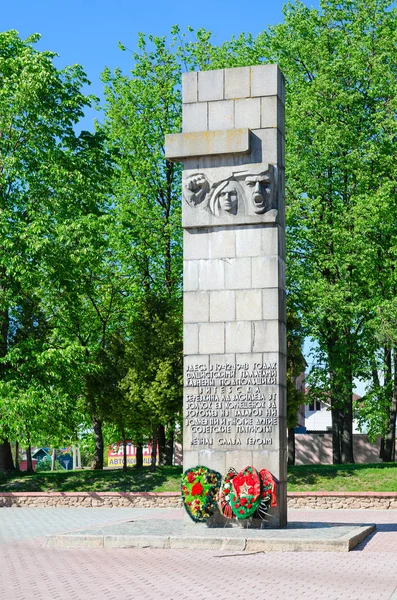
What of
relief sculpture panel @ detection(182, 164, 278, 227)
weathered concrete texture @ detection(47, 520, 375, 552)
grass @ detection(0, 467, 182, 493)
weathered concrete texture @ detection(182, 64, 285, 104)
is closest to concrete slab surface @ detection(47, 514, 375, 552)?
weathered concrete texture @ detection(47, 520, 375, 552)

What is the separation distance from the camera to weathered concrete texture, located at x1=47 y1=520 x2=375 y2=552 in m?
16.2

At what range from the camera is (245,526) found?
723 inches

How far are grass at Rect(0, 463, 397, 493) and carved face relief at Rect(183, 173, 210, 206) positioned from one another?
12380 mm

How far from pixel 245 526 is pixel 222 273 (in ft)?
16.9

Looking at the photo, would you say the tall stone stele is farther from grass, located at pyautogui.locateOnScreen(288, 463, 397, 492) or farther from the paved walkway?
grass, located at pyautogui.locateOnScreen(288, 463, 397, 492)

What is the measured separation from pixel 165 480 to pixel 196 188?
14.1 m

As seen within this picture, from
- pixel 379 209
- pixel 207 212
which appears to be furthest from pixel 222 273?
pixel 379 209

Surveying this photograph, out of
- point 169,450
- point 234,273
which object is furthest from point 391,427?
point 234,273

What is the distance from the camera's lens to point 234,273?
63.3ft

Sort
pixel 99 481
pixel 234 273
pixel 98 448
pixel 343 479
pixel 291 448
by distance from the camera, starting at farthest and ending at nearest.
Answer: pixel 291 448 < pixel 98 448 < pixel 99 481 < pixel 343 479 < pixel 234 273

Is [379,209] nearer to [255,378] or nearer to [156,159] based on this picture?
[156,159]

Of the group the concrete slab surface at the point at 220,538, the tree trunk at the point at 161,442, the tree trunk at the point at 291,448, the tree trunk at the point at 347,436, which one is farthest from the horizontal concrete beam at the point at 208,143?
the tree trunk at the point at 291,448

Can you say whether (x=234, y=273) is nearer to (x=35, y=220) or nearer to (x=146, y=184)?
(x=35, y=220)

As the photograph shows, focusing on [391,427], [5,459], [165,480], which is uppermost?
[391,427]
